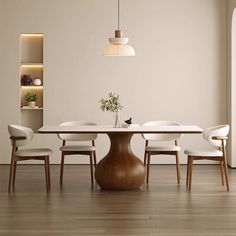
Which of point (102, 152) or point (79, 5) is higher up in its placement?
point (79, 5)

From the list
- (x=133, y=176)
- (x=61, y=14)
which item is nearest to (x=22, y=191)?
(x=133, y=176)

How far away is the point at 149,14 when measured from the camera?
31.5ft

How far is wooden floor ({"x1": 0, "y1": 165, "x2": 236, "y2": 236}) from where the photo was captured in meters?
5.21

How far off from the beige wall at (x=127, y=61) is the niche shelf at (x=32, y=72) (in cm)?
21

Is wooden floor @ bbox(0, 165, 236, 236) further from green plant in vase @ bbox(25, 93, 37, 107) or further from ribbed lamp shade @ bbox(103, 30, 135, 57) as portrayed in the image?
green plant in vase @ bbox(25, 93, 37, 107)

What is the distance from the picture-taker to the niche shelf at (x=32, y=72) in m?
9.80

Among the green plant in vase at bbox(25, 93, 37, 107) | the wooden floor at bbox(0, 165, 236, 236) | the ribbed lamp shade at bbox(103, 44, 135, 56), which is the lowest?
the wooden floor at bbox(0, 165, 236, 236)

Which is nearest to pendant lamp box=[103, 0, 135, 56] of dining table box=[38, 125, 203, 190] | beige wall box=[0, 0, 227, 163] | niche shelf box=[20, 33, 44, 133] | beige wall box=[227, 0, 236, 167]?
dining table box=[38, 125, 203, 190]

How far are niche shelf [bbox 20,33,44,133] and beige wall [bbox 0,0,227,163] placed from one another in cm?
21

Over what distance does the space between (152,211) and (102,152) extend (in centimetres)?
378

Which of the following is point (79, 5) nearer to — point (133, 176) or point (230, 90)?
point (230, 90)

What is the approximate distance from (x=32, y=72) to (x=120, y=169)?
3.31 metres

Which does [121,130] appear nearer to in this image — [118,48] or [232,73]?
[118,48]

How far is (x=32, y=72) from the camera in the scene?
9914 mm
